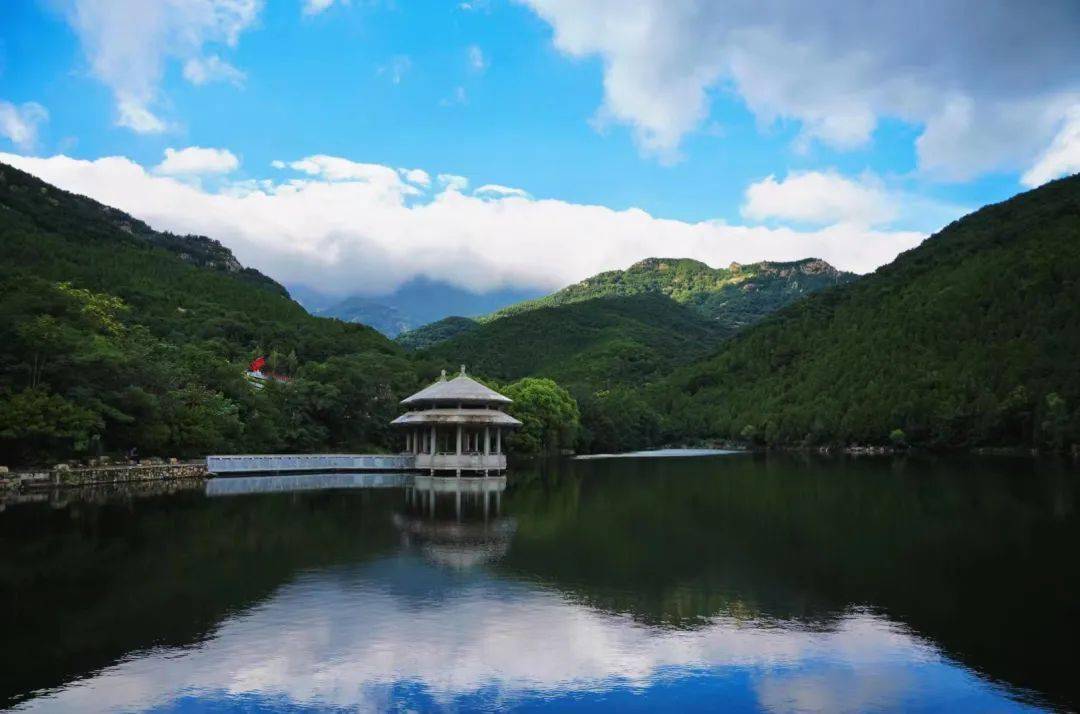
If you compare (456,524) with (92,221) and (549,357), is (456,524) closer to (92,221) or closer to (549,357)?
(92,221)

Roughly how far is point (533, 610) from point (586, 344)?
397ft

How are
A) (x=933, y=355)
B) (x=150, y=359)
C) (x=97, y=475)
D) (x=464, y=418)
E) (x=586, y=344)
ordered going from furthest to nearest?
(x=586, y=344), (x=933, y=355), (x=464, y=418), (x=150, y=359), (x=97, y=475)

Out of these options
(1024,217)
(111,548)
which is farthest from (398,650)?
(1024,217)

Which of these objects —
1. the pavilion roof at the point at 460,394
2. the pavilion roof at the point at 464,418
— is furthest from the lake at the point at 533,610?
the pavilion roof at the point at 460,394

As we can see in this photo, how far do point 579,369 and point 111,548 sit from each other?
332ft

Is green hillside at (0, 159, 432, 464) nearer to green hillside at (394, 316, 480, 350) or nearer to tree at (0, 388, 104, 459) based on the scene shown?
tree at (0, 388, 104, 459)

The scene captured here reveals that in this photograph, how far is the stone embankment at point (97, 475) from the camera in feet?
91.2

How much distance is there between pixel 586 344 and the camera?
133 m

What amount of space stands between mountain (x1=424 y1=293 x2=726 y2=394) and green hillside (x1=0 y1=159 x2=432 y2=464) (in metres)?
30.8

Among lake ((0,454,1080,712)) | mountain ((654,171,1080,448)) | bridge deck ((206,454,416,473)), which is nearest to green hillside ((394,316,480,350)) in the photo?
mountain ((654,171,1080,448))

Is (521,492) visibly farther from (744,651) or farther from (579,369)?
(579,369)

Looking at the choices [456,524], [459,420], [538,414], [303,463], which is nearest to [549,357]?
[538,414]

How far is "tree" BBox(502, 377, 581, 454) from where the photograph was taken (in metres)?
56.8

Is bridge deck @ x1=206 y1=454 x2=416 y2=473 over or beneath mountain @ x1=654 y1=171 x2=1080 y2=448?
beneath
